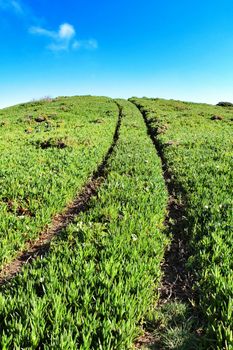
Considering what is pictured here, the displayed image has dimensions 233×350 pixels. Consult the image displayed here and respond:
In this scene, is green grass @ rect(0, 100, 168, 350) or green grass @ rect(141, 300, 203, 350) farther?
green grass @ rect(141, 300, 203, 350)

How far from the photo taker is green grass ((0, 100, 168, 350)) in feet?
12.6

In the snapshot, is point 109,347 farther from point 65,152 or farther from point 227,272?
point 65,152

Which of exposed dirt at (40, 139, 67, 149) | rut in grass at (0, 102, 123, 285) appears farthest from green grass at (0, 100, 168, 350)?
exposed dirt at (40, 139, 67, 149)

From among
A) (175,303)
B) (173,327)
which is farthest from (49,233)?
(173,327)

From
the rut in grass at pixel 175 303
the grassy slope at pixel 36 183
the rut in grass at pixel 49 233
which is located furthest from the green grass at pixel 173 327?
the grassy slope at pixel 36 183

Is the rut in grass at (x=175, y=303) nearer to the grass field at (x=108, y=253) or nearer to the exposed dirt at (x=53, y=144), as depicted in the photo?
the grass field at (x=108, y=253)

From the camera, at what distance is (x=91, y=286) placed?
479cm

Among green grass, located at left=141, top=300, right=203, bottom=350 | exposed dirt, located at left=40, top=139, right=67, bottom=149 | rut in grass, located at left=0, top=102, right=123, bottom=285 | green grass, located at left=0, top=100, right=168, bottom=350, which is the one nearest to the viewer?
green grass, located at left=0, top=100, right=168, bottom=350

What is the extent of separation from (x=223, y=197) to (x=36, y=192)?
5517 millimetres

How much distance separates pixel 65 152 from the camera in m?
16.7

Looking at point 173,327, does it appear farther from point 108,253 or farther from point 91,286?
point 108,253

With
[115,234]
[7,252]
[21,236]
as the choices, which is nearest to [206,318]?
[115,234]

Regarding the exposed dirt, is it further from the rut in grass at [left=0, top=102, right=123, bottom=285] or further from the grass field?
the rut in grass at [left=0, top=102, right=123, bottom=285]

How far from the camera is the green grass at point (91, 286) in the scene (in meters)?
3.83
